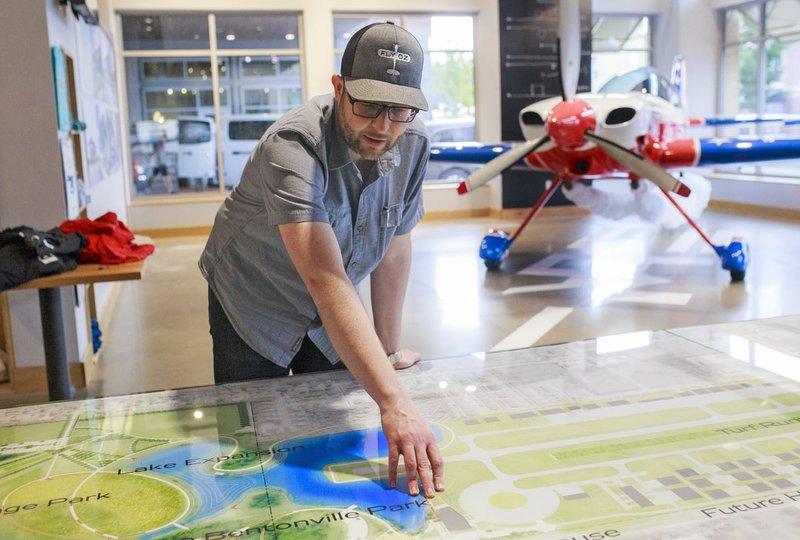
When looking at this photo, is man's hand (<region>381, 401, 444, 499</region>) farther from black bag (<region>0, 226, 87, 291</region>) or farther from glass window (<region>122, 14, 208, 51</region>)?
glass window (<region>122, 14, 208, 51</region>)

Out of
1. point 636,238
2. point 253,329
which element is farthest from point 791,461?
point 636,238

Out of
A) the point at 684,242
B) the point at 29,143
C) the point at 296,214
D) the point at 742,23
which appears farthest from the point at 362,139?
the point at 742,23

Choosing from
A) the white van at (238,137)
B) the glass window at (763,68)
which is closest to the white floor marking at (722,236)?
Answer: the glass window at (763,68)

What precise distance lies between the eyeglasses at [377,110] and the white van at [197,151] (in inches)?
353

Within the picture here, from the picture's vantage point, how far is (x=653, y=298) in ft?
17.4

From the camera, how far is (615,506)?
1046mm

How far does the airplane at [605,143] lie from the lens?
232 inches

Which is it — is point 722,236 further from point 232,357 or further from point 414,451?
point 414,451

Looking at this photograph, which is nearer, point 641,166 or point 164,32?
point 641,166

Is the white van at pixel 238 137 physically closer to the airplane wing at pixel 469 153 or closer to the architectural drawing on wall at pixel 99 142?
the architectural drawing on wall at pixel 99 142

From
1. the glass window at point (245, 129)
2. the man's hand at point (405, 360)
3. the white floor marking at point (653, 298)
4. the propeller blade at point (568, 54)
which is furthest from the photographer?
the glass window at point (245, 129)

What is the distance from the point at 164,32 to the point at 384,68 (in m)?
9.10

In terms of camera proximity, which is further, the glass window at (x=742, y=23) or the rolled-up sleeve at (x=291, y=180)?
the glass window at (x=742, y=23)

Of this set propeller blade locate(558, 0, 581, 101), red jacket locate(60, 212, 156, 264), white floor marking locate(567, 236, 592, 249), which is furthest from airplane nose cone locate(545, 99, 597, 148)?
red jacket locate(60, 212, 156, 264)
